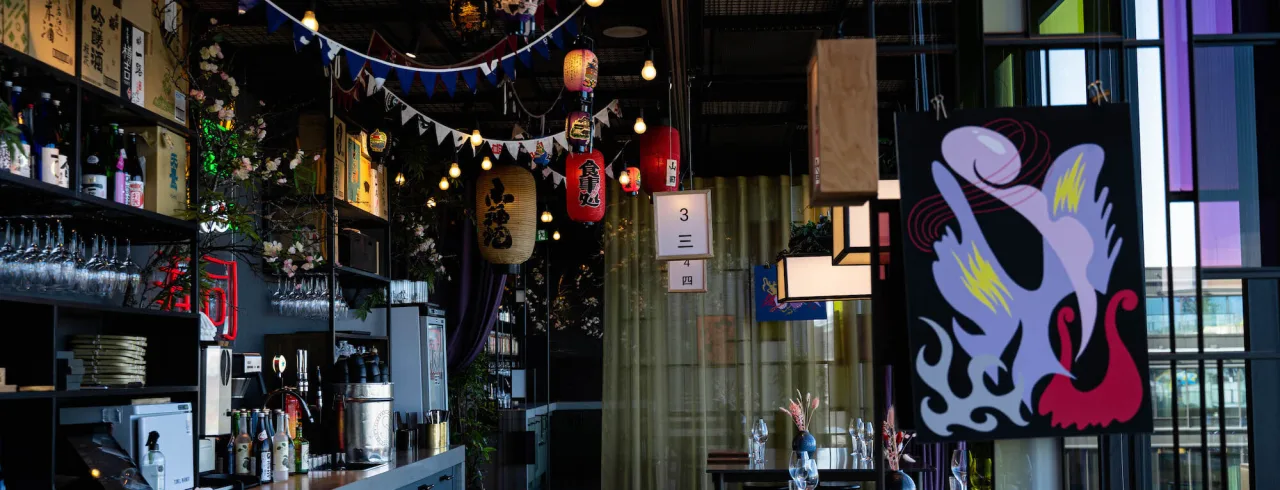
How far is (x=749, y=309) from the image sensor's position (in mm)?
9852

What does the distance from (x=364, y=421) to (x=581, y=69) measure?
7.17 feet

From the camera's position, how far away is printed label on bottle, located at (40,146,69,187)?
10.8 ft

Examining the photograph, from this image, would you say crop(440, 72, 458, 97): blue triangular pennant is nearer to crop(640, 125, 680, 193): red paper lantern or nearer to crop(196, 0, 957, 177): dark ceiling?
crop(196, 0, 957, 177): dark ceiling

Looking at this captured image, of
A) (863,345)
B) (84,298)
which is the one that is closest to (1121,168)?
(84,298)

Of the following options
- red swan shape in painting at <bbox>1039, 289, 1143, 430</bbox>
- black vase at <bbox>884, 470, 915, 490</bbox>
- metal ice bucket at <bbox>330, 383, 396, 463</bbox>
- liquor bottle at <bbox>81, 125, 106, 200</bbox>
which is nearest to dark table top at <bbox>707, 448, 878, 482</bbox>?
black vase at <bbox>884, 470, 915, 490</bbox>

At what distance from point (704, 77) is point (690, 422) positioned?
12.4 ft

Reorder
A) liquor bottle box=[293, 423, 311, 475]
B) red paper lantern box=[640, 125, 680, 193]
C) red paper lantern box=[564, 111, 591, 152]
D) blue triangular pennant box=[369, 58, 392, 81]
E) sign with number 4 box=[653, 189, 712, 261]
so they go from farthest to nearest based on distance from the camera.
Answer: red paper lantern box=[640, 125, 680, 193] → sign with number 4 box=[653, 189, 712, 261] → red paper lantern box=[564, 111, 591, 152] → liquor bottle box=[293, 423, 311, 475] → blue triangular pennant box=[369, 58, 392, 81]

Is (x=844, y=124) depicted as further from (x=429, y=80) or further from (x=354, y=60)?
(x=429, y=80)

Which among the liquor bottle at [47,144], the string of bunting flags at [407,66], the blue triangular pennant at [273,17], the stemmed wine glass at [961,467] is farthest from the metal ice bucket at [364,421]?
the stemmed wine glass at [961,467]

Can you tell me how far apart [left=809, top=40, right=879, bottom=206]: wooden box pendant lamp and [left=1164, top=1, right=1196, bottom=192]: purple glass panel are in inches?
51.4

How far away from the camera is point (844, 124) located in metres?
2.17

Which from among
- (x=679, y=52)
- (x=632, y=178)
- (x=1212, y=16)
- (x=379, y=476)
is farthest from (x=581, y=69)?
(x=632, y=178)

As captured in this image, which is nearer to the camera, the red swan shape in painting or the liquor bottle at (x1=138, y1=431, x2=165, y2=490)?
the red swan shape in painting

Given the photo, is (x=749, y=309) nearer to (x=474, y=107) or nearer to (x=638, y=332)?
(x=638, y=332)
